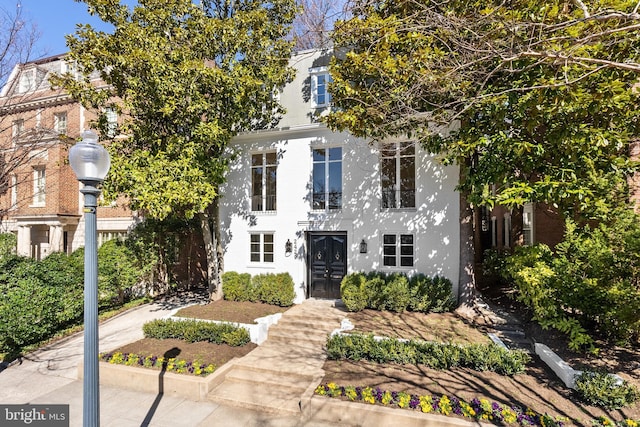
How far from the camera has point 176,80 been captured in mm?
8438

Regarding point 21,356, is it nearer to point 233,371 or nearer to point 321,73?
point 233,371

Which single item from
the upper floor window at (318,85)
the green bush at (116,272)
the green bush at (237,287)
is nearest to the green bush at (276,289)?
the green bush at (237,287)

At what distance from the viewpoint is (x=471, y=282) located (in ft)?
29.5

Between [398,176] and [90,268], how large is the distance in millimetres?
8836

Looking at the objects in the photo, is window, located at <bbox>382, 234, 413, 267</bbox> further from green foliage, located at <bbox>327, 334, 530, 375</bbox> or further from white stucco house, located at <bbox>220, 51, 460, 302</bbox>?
green foliage, located at <bbox>327, 334, 530, 375</bbox>

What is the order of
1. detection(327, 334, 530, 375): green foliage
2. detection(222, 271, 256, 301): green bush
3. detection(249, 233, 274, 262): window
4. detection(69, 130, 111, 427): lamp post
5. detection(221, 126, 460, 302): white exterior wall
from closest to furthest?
detection(69, 130, 111, 427): lamp post, detection(327, 334, 530, 375): green foliage, detection(221, 126, 460, 302): white exterior wall, detection(222, 271, 256, 301): green bush, detection(249, 233, 274, 262): window

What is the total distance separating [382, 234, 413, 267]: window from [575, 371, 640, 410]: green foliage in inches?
206

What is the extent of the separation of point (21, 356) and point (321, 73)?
39.0ft

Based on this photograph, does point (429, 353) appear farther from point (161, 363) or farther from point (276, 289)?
point (276, 289)

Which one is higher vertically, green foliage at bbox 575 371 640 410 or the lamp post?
the lamp post

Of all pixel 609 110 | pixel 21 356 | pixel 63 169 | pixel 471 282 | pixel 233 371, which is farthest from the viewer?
pixel 63 169

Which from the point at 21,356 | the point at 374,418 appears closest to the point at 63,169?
the point at 21,356

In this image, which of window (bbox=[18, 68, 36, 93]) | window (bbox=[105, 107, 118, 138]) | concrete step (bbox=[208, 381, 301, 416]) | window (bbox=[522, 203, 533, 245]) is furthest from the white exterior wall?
window (bbox=[522, 203, 533, 245])

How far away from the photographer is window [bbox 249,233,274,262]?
11562 millimetres
